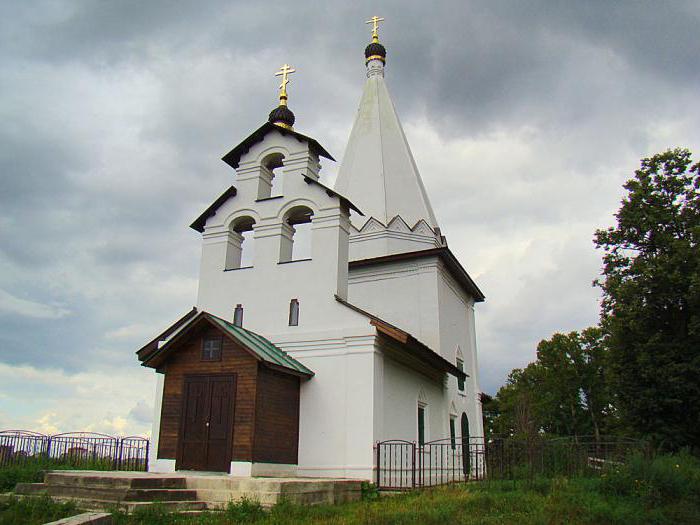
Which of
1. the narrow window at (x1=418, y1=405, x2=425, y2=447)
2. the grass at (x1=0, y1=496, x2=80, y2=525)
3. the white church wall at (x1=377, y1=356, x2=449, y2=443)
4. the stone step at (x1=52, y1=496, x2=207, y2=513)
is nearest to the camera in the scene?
the grass at (x1=0, y1=496, x2=80, y2=525)

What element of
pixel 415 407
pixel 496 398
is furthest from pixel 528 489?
pixel 496 398

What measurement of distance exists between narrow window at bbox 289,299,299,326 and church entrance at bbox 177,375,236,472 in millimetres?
2744

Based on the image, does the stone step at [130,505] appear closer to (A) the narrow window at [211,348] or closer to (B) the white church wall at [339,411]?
(A) the narrow window at [211,348]

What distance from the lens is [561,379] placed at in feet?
138

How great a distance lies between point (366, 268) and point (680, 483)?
11386 mm

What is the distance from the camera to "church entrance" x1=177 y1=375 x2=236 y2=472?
12477 mm

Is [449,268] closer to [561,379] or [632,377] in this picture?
[632,377]

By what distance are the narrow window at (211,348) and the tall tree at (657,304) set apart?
46.4ft

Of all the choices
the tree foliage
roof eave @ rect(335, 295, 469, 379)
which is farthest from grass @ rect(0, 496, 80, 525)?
the tree foliage

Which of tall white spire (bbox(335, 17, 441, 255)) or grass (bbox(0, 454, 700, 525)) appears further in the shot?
tall white spire (bbox(335, 17, 441, 255))

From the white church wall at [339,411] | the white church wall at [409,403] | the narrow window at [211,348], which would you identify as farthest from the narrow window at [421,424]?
the narrow window at [211,348]

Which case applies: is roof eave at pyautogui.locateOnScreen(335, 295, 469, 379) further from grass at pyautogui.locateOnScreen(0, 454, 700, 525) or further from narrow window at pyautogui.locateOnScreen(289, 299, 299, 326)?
grass at pyautogui.locateOnScreen(0, 454, 700, 525)

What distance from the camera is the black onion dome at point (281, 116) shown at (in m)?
17.8

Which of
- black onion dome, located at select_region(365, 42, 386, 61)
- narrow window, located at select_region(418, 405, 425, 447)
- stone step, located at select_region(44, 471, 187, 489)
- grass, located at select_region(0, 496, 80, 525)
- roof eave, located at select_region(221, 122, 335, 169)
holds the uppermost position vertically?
black onion dome, located at select_region(365, 42, 386, 61)
